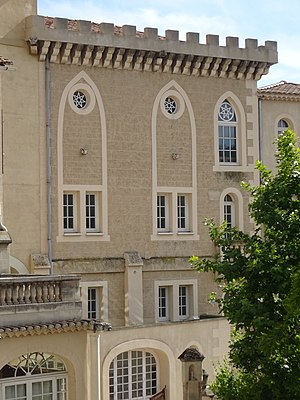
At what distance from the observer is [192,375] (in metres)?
27.0

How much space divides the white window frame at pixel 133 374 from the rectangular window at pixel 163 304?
3.29m

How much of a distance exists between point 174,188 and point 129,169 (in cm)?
189

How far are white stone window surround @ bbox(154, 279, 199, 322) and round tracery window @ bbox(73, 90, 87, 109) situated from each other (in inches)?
259

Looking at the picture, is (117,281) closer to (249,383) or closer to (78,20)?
(78,20)

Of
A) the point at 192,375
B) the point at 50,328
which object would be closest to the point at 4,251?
the point at 50,328

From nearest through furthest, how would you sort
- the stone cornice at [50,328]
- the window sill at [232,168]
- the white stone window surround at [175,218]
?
the stone cornice at [50,328], the white stone window surround at [175,218], the window sill at [232,168]

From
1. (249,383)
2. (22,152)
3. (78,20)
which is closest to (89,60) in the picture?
(78,20)

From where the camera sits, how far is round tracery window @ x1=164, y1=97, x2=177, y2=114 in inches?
1425

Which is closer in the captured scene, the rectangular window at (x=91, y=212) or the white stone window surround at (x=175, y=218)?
the rectangular window at (x=91, y=212)

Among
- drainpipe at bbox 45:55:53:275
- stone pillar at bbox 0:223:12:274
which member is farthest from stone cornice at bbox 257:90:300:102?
stone pillar at bbox 0:223:12:274

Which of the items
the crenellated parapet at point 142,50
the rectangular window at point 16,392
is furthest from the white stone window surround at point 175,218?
the rectangular window at point 16,392

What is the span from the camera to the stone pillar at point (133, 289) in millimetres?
34719

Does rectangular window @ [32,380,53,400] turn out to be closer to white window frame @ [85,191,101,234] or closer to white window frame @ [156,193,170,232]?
white window frame @ [85,191,101,234]

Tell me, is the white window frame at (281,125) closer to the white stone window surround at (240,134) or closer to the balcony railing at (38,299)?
the white stone window surround at (240,134)
